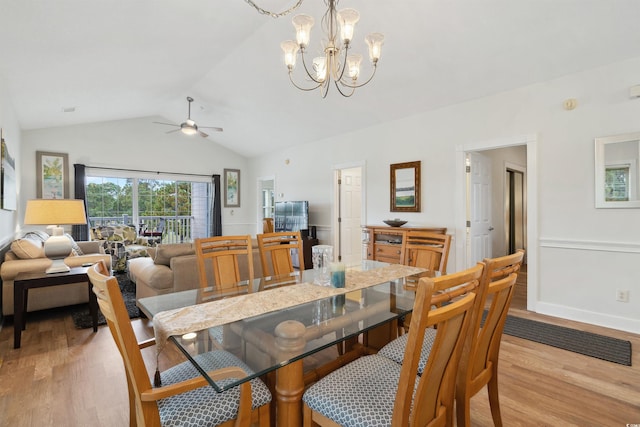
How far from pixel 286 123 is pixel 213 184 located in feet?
10.3

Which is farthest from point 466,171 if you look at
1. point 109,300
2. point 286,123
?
point 109,300

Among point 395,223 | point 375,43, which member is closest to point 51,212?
point 375,43

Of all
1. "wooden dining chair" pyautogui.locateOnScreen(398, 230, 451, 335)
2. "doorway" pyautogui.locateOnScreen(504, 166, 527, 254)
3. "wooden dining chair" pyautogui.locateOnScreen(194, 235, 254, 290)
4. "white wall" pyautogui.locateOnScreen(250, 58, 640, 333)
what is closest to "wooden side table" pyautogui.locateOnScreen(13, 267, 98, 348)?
"wooden dining chair" pyautogui.locateOnScreen(194, 235, 254, 290)

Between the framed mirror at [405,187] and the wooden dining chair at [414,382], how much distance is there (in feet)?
12.1

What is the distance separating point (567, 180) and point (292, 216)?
470 centimetres

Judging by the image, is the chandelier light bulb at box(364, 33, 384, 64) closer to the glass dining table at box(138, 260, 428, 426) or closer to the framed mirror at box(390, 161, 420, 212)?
the glass dining table at box(138, 260, 428, 426)

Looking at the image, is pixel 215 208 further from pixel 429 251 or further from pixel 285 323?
pixel 285 323

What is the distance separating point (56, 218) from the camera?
10.3ft

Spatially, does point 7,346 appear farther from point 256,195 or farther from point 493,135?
point 256,195

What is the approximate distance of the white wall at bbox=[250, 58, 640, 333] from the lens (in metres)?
3.10

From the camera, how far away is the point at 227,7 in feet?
10.2

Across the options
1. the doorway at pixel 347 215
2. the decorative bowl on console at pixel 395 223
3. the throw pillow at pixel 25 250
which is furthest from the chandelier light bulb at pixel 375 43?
the throw pillow at pixel 25 250

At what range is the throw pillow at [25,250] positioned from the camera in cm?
341

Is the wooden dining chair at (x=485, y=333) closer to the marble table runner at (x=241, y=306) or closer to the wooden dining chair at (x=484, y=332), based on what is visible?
the wooden dining chair at (x=484, y=332)
